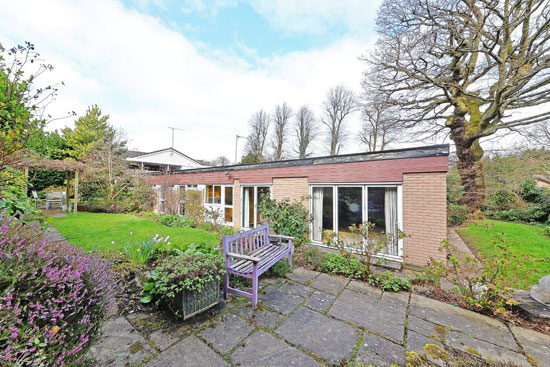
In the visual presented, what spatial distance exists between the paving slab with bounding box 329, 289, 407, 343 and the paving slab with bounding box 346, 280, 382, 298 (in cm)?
14

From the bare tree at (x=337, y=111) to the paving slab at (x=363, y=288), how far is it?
2257 cm

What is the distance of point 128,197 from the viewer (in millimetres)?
13953

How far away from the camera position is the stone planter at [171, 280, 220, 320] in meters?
2.72

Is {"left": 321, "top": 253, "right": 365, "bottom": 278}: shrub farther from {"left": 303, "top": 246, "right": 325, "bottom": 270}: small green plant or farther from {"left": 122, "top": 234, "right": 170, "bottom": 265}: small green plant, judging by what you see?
{"left": 122, "top": 234, "right": 170, "bottom": 265}: small green plant

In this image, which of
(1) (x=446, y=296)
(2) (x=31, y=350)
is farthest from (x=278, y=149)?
(2) (x=31, y=350)

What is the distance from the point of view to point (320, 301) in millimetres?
3492

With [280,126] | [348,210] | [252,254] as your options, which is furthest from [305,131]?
[252,254]

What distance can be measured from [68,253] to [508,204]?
61.1ft

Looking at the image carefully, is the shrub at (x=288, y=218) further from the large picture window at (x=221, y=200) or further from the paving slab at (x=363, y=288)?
the large picture window at (x=221, y=200)

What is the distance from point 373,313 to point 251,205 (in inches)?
247

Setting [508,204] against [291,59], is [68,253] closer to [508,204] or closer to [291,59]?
[291,59]

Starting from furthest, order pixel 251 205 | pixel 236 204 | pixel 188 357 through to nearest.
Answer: pixel 236 204 → pixel 251 205 → pixel 188 357

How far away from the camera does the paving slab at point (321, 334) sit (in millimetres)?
2375

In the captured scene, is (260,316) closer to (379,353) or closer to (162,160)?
(379,353)
